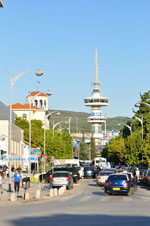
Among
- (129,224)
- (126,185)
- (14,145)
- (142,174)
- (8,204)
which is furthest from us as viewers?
(14,145)

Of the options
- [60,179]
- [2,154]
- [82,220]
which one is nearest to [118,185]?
[60,179]

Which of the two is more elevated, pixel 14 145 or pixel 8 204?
pixel 14 145

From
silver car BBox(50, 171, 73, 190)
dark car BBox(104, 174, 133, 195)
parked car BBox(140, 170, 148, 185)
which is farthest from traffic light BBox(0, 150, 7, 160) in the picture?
dark car BBox(104, 174, 133, 195)

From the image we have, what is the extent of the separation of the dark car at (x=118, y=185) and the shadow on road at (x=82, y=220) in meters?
13.4

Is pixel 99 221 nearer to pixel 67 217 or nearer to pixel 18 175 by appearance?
pixel 67 217

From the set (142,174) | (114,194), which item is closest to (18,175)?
(114,194)

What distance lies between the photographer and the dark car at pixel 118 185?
1304 inches

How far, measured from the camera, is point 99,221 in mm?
17594

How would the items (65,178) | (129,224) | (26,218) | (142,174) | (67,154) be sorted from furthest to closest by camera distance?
→ (67,154) < (142,174) < (65,178) < (26,218) < (129,224)

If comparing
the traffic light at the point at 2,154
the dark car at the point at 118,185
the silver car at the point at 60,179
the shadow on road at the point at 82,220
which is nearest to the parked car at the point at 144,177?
the silver car at the point at 60,179

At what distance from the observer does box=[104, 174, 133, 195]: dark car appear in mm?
33125

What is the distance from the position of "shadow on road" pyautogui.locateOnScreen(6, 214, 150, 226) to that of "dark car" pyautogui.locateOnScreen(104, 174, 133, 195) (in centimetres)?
1340

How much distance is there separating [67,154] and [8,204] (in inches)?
3149

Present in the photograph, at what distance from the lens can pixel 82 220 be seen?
18.0 meters
